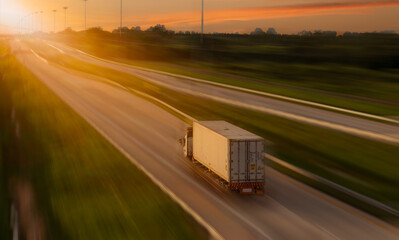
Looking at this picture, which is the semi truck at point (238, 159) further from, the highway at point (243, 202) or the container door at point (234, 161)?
the highway at point (243, 202)

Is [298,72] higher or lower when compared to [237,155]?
higher

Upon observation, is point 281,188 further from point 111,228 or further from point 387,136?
point 387,136

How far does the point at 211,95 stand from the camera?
50406 mm

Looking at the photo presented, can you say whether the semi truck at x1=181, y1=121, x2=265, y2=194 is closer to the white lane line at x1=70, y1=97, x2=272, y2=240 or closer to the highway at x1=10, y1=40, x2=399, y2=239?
the highway at x1=10, y1=40, x2=399, y2=239

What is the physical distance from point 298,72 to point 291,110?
3379 cm

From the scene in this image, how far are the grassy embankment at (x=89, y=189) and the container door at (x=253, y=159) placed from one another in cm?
336

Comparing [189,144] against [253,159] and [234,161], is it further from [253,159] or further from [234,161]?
[253,159]

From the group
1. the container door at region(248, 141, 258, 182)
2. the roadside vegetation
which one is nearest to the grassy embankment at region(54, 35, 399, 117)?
the container door at region(248, 141, 258, 182)

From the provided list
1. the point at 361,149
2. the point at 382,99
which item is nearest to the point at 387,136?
the point at 361,149

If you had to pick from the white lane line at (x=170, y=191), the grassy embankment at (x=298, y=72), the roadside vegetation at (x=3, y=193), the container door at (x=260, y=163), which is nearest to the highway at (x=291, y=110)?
the grassy embankment at (x=298, y=72)

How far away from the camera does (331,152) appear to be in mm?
27922

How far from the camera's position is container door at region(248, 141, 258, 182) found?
62.8ft

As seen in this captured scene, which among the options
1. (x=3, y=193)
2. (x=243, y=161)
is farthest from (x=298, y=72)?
(x=3, y=193)

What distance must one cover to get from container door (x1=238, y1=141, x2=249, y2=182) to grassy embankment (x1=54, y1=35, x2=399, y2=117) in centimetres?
2355
